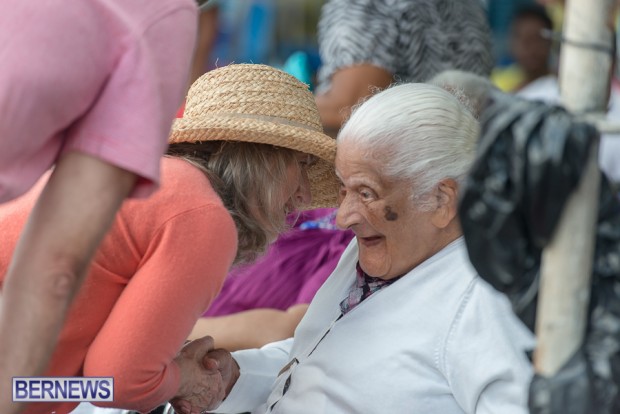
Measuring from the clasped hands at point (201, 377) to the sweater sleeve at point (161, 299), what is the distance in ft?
0.99

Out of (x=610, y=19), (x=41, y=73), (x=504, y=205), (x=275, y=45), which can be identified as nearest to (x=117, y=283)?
(x=41, y=73)

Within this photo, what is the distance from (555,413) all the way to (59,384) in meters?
0.92

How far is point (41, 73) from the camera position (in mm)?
1232

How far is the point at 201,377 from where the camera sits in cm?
234

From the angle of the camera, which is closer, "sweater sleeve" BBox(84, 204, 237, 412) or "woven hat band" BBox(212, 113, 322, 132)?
"sweater sleeve" BBox(84, 204, 237, 412)

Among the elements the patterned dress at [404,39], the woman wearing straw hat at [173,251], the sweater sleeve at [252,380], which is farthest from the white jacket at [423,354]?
the patterned dress at [404,39]

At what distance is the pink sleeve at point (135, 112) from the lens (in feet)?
4.17

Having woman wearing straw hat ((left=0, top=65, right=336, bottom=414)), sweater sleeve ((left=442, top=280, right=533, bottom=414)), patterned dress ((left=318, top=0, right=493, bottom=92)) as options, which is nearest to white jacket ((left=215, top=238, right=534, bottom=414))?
sweater sleeve ((left=442, top=280, right=533, bottom=414))

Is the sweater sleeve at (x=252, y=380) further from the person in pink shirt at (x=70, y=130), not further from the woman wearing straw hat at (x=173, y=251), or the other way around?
the person in pink shirt at (x=70, y=130)

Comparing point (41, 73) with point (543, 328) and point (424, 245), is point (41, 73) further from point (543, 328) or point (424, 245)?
point (424, 245)

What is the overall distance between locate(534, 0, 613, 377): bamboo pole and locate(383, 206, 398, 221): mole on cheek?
39.8 inches

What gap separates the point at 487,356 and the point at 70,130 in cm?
105

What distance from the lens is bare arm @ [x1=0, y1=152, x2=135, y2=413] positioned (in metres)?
1.27

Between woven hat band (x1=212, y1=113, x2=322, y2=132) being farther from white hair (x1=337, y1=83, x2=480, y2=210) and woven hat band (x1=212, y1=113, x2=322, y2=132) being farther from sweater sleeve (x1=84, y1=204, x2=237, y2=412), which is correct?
sweater sleeve (x1=84, y1=204, x2=237, y2=412)
